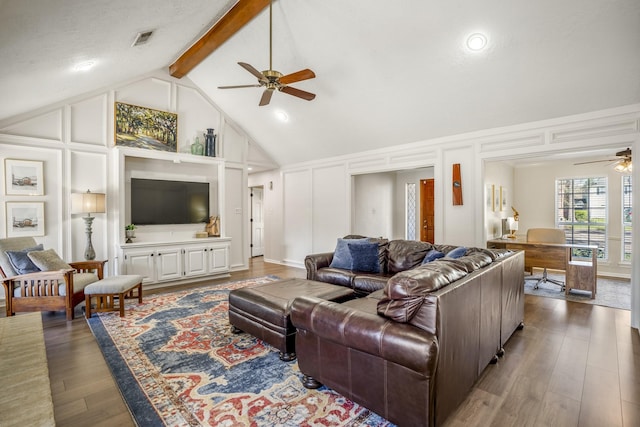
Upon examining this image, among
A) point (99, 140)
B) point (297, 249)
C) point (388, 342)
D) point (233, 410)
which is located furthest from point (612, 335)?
point (99, 140)

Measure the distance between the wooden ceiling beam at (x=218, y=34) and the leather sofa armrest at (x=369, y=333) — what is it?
142 inches

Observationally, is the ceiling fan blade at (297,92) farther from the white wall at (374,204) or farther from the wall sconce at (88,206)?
the wall sconce at (88,206)

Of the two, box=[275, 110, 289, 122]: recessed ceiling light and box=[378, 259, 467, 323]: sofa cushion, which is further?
box=[275, 110, 289, 122]: recessed ceiling light

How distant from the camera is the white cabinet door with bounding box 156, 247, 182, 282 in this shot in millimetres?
5117

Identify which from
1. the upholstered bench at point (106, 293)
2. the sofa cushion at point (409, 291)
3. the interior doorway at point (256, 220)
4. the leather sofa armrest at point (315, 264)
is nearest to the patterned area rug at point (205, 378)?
the upholstered bench at point (106, 293)

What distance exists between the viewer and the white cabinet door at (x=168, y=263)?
5.12 metres

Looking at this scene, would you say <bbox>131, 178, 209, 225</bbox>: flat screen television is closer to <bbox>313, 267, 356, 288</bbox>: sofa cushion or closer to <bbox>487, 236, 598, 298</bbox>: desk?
<bbox>313, 267, 356, 288</bbox>: sofa cushion

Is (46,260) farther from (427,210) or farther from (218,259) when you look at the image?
(427,210)

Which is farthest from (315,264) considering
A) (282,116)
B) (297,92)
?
(282,116)

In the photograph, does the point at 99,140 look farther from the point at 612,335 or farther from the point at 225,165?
the point at 612,335

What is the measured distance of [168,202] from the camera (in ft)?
18.5

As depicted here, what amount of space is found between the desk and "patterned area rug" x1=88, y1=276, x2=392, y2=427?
4579mm

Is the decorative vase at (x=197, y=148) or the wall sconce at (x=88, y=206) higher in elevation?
the decorative vase at (x=197, y=148)

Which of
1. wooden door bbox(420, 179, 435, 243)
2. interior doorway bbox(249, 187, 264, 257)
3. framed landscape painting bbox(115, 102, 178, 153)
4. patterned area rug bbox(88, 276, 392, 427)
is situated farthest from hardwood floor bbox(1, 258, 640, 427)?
interior doorway bbox(249, 187, 264, 257)
